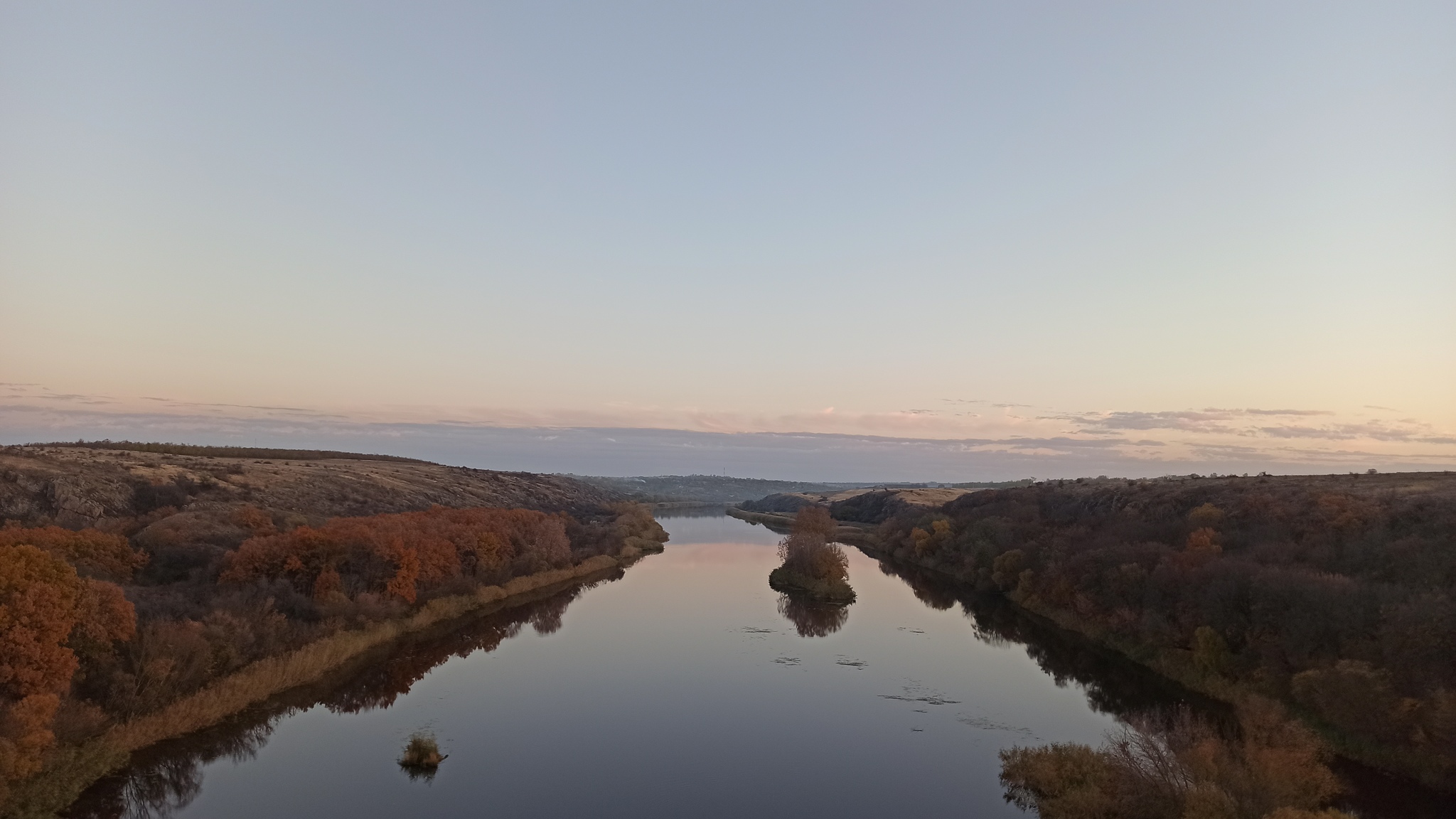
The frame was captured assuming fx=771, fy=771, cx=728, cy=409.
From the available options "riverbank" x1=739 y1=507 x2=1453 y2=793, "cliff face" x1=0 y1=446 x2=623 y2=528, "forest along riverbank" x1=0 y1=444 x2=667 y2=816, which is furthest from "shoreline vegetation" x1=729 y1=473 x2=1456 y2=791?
"cliff face" x1=0 y1=446 x2=623 y2=528

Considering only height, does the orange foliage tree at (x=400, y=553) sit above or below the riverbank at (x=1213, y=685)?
above

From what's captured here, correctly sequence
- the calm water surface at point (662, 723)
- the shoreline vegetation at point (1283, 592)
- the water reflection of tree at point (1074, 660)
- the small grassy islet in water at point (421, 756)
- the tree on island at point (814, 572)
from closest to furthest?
1. the calm water surface at point (662, 723)
2. the small grassy islet in water at point (421, 756)
3. the shoreline vegetation at point (1283, 592)
4. the water reflection of tree at point (1074, 660)
5. the tree on island at point (814, 572)

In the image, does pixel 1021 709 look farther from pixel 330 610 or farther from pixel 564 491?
pixel 564 491

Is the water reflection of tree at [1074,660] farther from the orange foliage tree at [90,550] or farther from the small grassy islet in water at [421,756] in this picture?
the orange foliage tree at [90,550]

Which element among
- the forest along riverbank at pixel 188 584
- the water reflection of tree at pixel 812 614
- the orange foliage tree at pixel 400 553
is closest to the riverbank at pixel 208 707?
the forest along riverbank at pixel 188 584

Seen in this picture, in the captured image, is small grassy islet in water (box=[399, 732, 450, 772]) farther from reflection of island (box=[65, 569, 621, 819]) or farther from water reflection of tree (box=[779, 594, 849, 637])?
water reflection of tree (box=[779, 594, 849, 637])

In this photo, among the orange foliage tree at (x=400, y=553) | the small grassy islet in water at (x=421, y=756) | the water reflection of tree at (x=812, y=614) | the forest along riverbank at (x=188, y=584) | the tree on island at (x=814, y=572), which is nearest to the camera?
the forest along riverbank at (x=188, y=584)

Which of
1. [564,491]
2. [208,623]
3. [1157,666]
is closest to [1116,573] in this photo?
[1157,666]

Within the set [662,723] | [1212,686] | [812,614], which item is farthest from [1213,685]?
[812,614]

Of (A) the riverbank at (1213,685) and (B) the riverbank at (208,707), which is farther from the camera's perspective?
(A) the riverbank at (1213,685)
